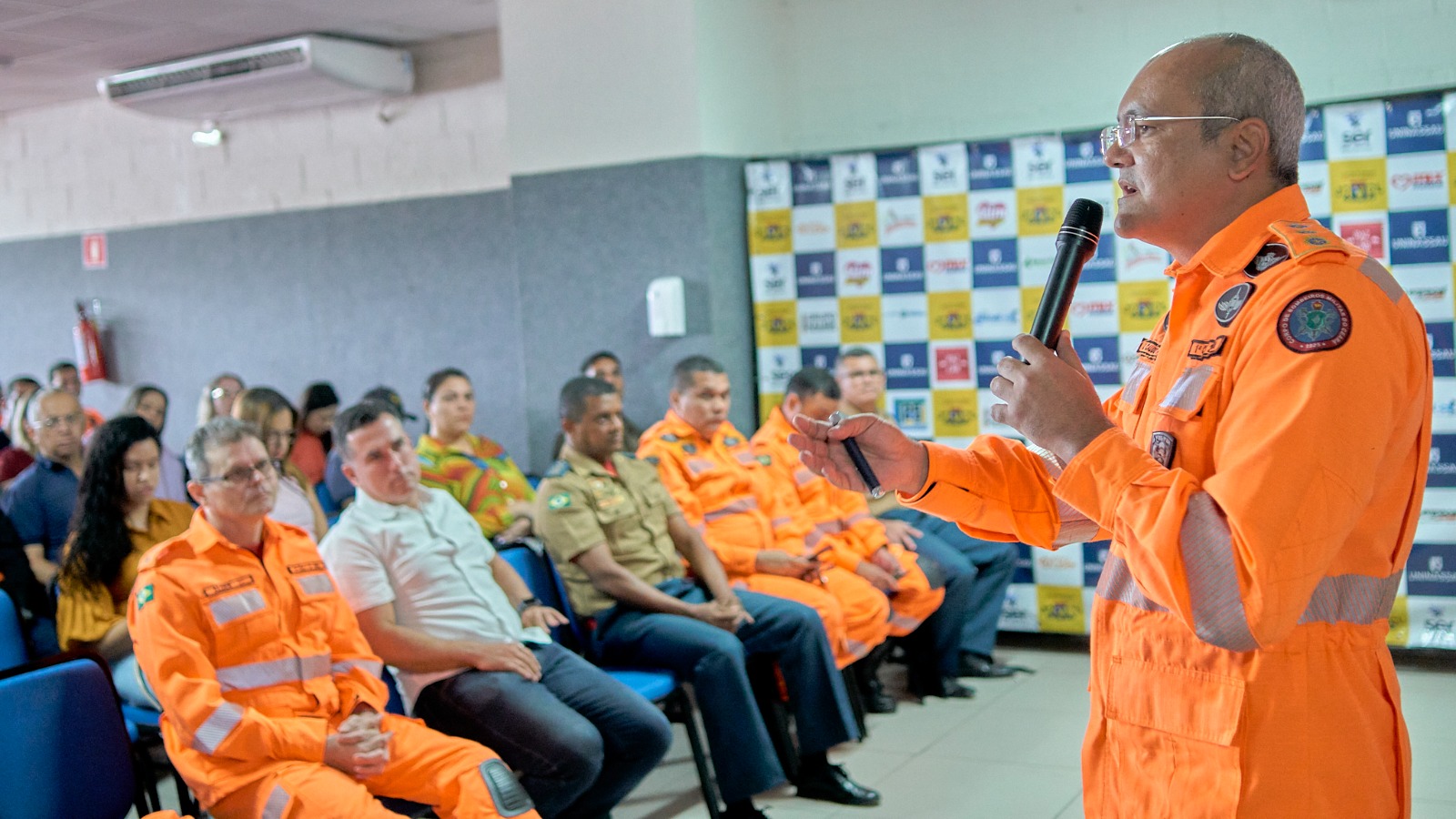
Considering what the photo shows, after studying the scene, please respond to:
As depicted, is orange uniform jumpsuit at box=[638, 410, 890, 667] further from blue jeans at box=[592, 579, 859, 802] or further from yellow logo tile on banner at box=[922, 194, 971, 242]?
yellow logo tile on banner at box=[922, 194, 971, 242]

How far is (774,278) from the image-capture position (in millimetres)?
5312

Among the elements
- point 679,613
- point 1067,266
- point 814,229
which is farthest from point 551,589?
point 1067,266

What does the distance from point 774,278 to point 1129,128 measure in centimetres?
405

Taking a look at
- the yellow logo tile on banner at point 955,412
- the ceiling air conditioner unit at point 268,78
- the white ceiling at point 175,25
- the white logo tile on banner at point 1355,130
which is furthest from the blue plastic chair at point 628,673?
the ceiling air conditioner unit at point 268,78

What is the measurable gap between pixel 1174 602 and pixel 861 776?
272 cm

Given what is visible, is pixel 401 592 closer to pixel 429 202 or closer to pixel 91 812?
pixel 91 812

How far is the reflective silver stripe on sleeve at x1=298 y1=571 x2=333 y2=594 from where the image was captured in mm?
2752

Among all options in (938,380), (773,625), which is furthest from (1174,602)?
(938,380)

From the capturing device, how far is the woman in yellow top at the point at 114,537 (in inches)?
125

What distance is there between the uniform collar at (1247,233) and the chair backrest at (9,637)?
2.92 metres

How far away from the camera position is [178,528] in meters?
3.53

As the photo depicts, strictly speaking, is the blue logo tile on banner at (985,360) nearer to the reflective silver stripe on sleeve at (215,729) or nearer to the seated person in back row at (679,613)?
the seated person in back row at (679,613)

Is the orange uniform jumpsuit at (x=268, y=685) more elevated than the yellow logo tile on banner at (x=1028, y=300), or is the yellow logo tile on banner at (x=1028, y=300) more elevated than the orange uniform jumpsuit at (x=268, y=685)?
the yellow logo tile on banner at (x=1028, y=300)

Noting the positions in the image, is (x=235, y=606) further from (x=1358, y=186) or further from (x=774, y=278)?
(x=1358, y=186)
